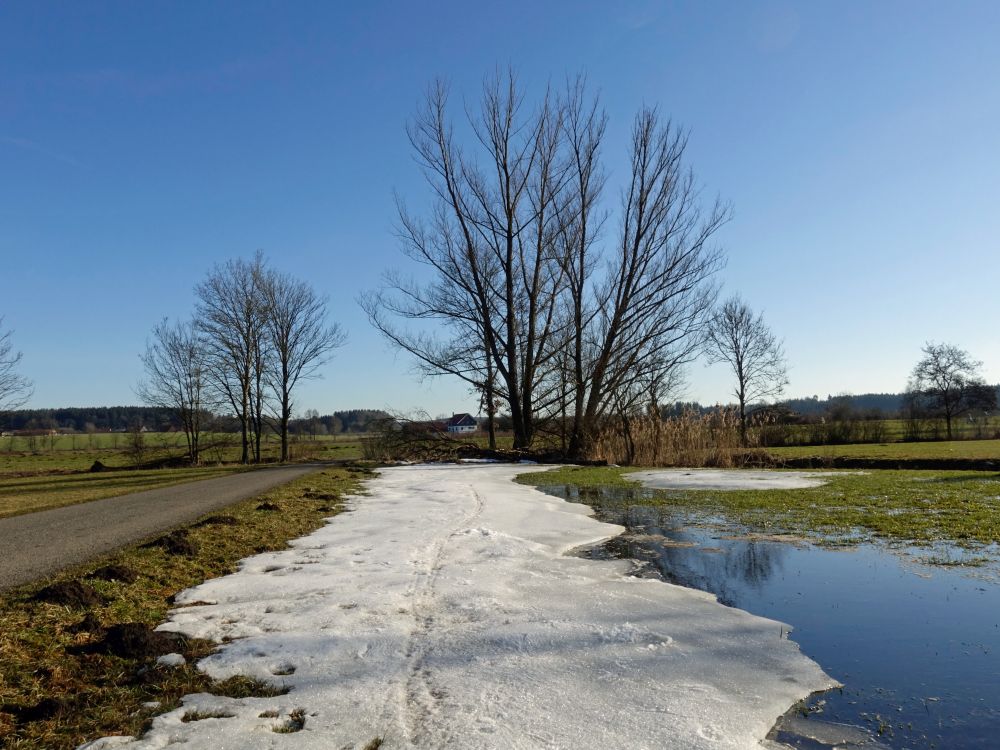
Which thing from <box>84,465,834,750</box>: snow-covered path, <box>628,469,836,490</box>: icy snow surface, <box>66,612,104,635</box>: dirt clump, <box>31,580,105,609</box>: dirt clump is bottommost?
<box>628,469,836,490</box>: icy snow surface

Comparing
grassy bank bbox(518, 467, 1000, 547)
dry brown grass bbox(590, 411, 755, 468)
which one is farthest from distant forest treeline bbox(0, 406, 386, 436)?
grassy bank bbox(518, 467, 1000, 547)

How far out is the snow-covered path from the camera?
9.73 ft

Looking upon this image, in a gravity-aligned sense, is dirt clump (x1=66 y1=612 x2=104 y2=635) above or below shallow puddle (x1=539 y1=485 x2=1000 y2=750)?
above

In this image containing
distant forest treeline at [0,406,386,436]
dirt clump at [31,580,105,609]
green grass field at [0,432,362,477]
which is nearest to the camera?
dirt clump at [31,580,105,609]

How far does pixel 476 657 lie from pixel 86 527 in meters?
7.33

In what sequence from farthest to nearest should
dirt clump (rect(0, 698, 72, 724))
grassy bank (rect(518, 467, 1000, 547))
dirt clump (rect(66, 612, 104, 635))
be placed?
grassy bank (rect(518, 467, 1000, 547)) → dirt clump (rect(66, 612, 104, 635)) → dirt clump (rect(0, 698, 72, 724))

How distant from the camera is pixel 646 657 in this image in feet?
12.9

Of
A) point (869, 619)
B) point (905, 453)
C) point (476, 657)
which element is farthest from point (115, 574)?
point (905, 453)

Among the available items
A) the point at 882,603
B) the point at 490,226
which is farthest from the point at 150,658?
the point at 490,226

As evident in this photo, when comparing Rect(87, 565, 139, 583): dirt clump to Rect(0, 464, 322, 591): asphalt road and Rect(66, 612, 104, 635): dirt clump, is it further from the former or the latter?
Rect(66, 612, 104, 635): dirt clump

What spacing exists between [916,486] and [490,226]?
17.2 metres

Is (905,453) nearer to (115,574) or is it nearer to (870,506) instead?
(870,506)

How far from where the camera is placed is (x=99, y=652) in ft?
12.9

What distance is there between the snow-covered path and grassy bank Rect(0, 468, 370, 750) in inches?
7.4
